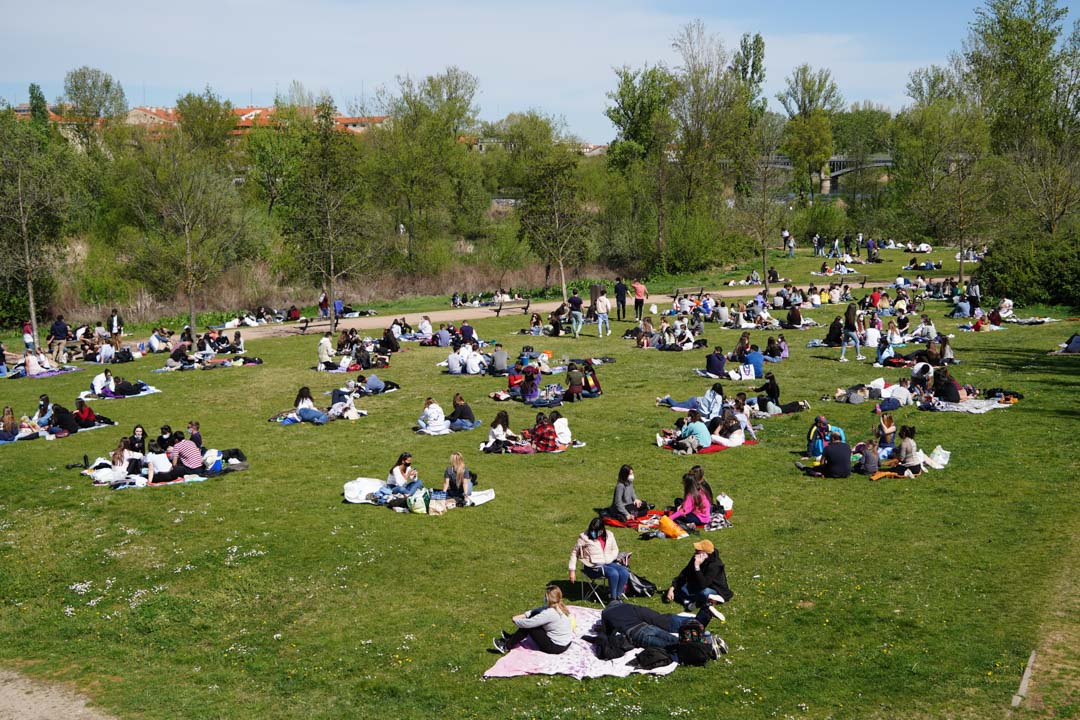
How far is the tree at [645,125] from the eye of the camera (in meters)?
66.2

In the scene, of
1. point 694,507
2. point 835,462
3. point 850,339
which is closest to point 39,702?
point 694,507

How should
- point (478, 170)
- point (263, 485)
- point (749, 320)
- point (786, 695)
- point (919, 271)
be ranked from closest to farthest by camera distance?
point (786, 695)
point (263, 485)
point (749, 320)
point (919, 271)
point (478, 170)

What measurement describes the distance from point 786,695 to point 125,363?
30359 millimetres

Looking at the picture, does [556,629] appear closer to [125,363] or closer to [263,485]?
[263,485]

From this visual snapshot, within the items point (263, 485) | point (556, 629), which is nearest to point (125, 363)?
point (263, 485)

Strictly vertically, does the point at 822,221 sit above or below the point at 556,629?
above

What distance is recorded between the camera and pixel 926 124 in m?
64.6

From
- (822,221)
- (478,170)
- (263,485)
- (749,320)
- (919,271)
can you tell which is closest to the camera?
(263,485)

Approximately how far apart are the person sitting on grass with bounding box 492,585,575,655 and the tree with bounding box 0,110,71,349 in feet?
104

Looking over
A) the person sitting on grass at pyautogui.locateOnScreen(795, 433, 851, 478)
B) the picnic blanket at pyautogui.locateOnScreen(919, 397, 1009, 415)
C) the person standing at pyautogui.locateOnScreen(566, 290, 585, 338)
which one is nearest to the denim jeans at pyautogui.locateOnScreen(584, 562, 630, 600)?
the person sitting on grass at pyautogui.locateOnScreen(795, 433, 851, 478)

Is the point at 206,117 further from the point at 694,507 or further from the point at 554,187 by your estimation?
the point at 694,507

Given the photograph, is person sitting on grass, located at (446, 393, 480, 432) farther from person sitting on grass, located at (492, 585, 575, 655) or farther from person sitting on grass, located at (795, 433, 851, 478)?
person sitting on grass, located at (492, 585, 575, 655)

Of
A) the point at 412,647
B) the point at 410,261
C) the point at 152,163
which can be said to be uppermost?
the point at 152,163

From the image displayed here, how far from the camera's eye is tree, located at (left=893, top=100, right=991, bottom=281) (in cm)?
4766
